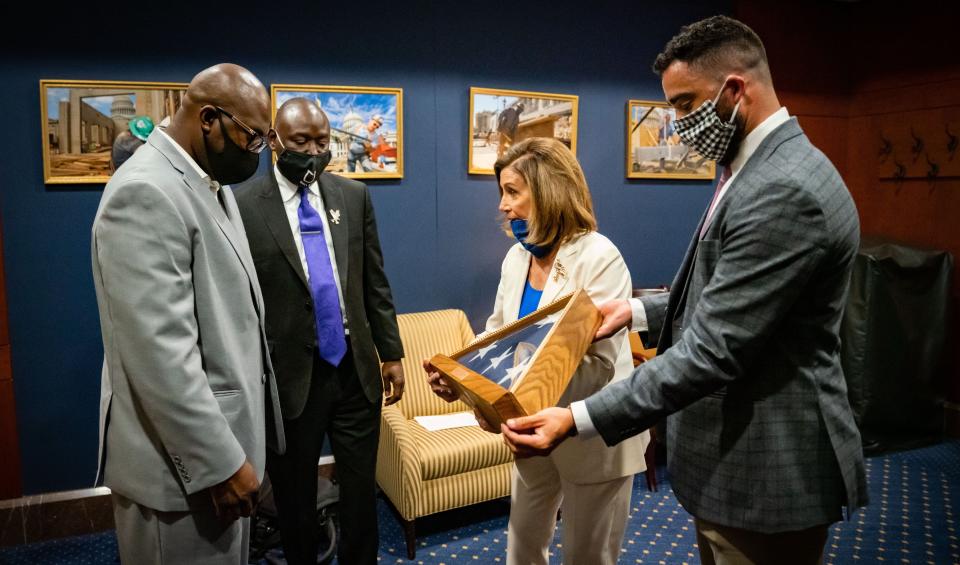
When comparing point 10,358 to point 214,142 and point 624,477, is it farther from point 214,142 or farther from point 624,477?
point 624,477

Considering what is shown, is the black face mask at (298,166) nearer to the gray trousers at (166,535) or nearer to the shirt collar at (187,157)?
the shirt collar at (187,157)

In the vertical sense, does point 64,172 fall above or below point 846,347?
above

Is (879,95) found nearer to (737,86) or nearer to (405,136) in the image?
(405,136)

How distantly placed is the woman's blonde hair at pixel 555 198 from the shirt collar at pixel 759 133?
725 mm

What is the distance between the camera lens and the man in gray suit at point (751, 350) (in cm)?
132

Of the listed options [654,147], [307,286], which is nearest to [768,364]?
[307,286]

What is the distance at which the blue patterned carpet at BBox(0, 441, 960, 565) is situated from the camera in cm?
313

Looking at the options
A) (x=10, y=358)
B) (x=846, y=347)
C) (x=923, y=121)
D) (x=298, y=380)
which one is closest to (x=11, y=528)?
(x=10, y=358)

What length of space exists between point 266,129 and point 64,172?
2.23m

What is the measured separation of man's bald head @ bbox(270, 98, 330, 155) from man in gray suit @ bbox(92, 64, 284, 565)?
85 centimetres

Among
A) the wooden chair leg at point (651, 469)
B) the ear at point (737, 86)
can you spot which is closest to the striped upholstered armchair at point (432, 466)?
the wooden chair leg at point (651, 469)

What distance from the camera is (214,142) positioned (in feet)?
5.32

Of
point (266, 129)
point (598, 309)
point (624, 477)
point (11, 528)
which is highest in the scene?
point (266, 129)

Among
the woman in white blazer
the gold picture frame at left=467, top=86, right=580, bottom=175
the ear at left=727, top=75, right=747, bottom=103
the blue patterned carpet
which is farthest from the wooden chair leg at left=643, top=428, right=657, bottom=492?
the ear at left=727, top=75, right=747, bottom=103
